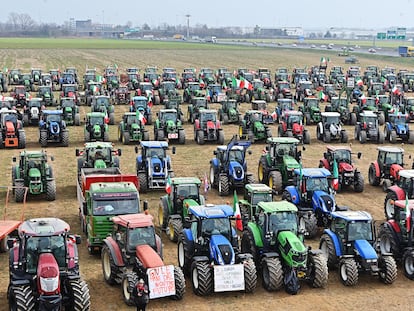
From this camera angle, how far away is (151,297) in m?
15.8

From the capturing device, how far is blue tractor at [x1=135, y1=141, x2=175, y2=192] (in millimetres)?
26359

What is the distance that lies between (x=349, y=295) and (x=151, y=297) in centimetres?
477

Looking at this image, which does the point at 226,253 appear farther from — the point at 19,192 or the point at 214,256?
the point at 19,192

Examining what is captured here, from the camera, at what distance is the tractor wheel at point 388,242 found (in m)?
18.9

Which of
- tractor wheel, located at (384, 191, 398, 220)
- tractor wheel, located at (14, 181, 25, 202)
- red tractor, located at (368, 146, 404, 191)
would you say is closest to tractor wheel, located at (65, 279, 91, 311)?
tractor wheel, located at (14, 181, 25, 202)

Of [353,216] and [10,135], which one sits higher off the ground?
[353,216]

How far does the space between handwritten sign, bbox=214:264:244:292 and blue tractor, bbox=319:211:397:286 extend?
8.97 ft

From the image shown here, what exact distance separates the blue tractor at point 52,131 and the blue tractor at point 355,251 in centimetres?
1992

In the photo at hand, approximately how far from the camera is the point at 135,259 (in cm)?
1633

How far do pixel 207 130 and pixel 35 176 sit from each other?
522 inches

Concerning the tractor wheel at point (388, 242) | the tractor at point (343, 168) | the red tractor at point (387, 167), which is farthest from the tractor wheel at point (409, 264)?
the red tractor at point (387, 167)

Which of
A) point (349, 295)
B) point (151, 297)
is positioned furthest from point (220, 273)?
point (349, 295)

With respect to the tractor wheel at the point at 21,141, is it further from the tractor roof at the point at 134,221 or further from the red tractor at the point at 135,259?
the tractor roof at the point at 134,221

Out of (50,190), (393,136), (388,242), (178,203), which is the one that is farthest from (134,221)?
(393,136)
